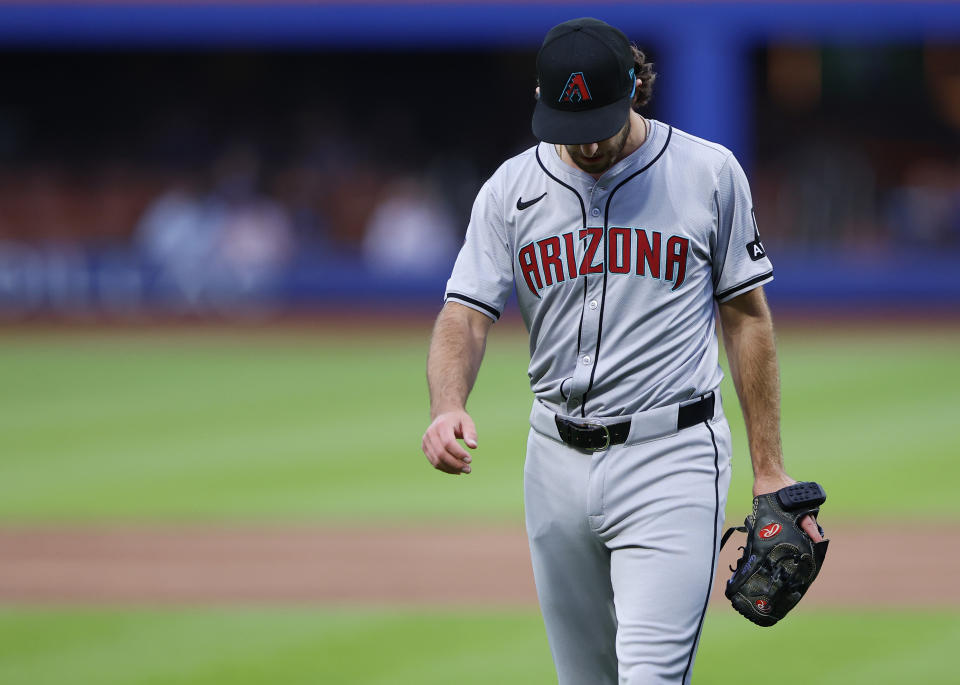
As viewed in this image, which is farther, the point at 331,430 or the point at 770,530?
the point at 331,430

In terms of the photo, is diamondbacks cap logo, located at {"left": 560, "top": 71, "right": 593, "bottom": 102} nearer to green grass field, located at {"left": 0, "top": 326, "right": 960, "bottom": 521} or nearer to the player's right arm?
the player's right arm

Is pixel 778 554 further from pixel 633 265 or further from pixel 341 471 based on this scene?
pixel 341 471

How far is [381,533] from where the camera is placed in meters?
8.67

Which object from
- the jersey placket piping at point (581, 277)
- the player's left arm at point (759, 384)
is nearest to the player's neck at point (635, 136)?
the jersey placket piping at point (581, 277)

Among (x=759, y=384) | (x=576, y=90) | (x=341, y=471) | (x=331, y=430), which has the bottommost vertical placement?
(x=341, y=471)

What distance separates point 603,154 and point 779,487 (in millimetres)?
998

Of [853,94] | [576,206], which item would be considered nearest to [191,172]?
[853,94]

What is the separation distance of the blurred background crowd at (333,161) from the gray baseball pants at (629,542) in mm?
18123

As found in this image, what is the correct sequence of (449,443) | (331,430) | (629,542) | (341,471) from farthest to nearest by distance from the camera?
1. (331,430)
2. (341,471)
3. (629,542)
4. (449,443)

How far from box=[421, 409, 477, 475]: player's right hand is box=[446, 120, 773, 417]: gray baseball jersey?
408mm

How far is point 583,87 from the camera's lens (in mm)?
3613

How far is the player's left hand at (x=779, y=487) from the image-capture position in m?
3.79

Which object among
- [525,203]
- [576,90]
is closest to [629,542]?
[525,203]

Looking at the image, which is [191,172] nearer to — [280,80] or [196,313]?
[280,80]
